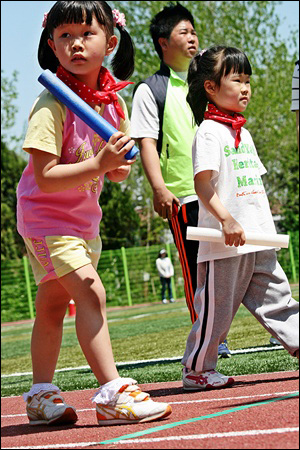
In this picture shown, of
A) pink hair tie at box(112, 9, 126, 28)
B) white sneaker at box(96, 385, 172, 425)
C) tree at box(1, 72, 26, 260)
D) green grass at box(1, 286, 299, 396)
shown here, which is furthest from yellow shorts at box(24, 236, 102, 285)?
tree at box(1, 72, 26, 260)

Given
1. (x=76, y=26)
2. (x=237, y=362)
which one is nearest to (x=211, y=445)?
(x=76, y=26)

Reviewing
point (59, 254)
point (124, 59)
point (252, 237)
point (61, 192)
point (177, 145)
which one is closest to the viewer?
point (59, 254)

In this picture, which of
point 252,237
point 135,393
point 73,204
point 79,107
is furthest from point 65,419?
point 79,107

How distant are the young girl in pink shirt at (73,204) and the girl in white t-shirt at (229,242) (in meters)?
0.58

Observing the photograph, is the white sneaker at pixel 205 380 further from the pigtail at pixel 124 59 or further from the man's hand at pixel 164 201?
the pigtail at pixel 124 59

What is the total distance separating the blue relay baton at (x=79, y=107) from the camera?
3.71 meters

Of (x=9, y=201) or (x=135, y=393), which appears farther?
(x=9, y=201)

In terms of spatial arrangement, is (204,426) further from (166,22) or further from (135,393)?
(166,22)

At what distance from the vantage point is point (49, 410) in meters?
4.12

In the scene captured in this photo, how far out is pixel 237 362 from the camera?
20.4ft

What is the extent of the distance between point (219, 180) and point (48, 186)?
3.66 ft

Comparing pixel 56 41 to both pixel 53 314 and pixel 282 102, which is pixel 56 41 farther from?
pixel 282 102

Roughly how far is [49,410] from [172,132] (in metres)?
2.29

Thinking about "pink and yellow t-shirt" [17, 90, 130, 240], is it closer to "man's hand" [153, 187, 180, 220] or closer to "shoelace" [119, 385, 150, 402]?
"shoelace" [119, 385, 150, 402]
